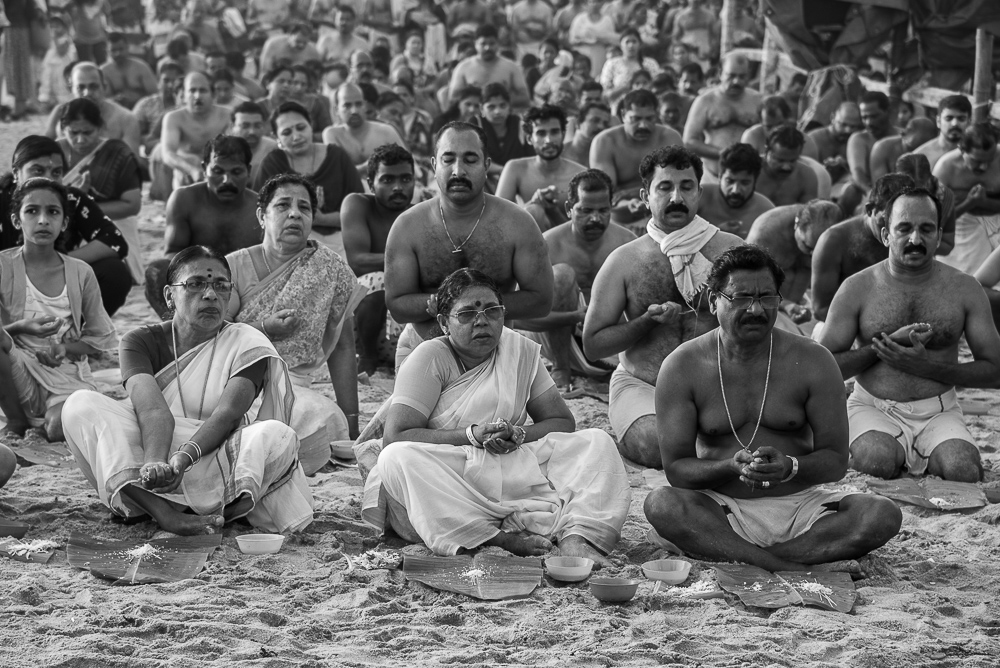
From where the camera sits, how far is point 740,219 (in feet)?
28.0

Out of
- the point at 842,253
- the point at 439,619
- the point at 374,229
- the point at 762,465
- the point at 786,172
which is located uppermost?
the point at 786,172

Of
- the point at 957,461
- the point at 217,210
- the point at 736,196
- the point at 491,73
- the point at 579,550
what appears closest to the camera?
the point at 579,550

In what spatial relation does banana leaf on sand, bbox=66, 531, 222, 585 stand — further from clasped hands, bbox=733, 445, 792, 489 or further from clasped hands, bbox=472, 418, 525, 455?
clasped hands, bbox=733, 445, 792, 489

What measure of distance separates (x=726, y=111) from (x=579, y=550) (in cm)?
856

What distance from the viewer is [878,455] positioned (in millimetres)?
5926

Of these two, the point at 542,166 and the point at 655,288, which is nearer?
the point at 655,288

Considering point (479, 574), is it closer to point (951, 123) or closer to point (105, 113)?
point (951, 123)

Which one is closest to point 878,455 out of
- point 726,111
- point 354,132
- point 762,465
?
point 762,465

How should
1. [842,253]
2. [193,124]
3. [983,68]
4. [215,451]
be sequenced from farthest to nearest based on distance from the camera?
[983,68] → [193,124] → [842,253] → [215,451]

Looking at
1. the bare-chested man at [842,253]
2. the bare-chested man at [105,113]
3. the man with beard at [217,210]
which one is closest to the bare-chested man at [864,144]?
the bare-chested man at [842,253]

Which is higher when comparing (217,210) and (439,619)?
(217,210)

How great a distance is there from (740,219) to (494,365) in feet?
12.7

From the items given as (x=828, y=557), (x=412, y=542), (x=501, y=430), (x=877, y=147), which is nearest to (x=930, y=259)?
(x=828, y=557)

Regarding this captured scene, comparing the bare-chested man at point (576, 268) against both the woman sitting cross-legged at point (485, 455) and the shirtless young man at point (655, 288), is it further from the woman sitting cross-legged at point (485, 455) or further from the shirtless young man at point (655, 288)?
the woman sitting cross-legged at point (485, 455)
